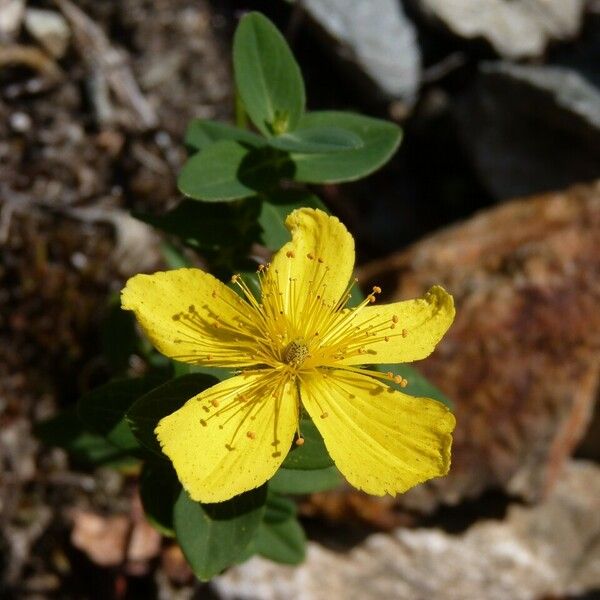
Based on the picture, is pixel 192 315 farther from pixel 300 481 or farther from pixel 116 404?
pixel 300 481

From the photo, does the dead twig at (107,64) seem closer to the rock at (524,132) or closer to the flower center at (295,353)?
the rock at (524,132)

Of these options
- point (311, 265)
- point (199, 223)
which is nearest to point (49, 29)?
point (199, 223)

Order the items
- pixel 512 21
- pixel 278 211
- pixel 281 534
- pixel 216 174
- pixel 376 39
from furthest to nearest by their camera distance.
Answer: pixel 512 21 < pixel 376 39 < pixel 281 534 < pixel 278 211 < pixel 216 174

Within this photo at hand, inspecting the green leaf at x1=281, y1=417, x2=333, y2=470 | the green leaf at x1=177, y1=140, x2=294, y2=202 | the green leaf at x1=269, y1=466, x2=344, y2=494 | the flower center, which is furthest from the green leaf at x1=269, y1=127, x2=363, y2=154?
the green leaf at x1=269, y1=466, x2=344, y2=494

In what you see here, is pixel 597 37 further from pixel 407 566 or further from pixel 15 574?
pixel 15 574

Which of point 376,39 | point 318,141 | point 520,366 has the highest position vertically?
point 318,141

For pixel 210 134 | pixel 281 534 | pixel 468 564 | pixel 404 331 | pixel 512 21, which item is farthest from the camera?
pixel 512 21

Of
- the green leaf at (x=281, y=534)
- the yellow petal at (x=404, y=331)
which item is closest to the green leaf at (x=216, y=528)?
the yellow petal at (x=404, y=331)

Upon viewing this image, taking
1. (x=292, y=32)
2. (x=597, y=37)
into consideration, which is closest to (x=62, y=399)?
(x=292, y=32)
